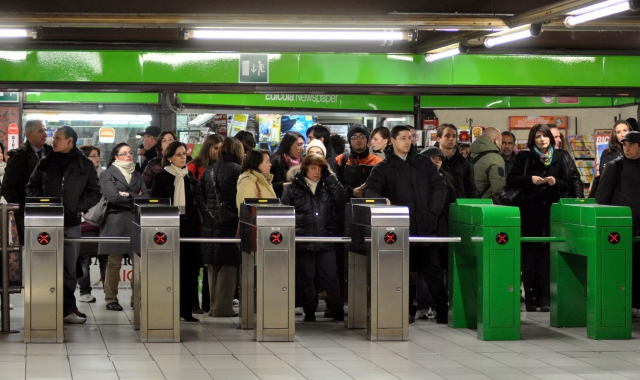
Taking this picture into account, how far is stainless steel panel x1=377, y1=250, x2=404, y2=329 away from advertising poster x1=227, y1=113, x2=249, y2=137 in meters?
4.74

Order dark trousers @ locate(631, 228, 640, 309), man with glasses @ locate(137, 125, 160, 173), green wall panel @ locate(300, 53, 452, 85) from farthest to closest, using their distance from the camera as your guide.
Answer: green wall panel @ locate(300, 53, 452, 85), man with glasses @ locate(137, 125, 160, 173), dark trousers @ locate(631, 228, 640, 309)

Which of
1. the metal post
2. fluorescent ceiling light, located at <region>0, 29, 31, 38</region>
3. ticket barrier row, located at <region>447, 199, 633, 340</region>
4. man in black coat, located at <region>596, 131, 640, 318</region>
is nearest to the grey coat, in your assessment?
the metal post

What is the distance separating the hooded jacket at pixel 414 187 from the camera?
8.23m

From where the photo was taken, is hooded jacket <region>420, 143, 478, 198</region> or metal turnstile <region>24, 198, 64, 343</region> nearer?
metal turnstile <region>24, 198, 64, 343</region>

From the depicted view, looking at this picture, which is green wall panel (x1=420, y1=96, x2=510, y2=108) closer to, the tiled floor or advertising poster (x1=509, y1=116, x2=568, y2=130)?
advertising poster (x1=509, y1=116, x2=568, y2=130)

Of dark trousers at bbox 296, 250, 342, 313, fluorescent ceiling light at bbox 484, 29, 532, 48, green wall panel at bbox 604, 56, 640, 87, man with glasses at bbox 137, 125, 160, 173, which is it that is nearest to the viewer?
dark trousers at bbox 296, 250, 342, 313

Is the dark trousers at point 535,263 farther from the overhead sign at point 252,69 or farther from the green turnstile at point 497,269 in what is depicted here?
the overhead sign at point 252,69

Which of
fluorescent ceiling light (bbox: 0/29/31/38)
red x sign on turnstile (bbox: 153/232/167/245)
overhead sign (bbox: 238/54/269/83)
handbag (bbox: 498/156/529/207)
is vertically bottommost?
red x sign on turnstile (bbox: 153/232/167/245)

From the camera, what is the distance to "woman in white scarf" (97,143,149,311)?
29.9 feet

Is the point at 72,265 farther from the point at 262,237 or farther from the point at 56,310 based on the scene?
the point at 262,237

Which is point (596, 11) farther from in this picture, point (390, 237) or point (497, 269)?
point (390, 237)

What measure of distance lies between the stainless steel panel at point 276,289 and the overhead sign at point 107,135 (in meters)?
4.88

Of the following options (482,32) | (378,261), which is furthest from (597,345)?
(482,32)

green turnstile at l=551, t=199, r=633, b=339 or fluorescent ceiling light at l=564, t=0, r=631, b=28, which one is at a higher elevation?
fluorescent ceiling light at l=564, t=0, r=631, b=28
